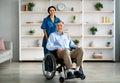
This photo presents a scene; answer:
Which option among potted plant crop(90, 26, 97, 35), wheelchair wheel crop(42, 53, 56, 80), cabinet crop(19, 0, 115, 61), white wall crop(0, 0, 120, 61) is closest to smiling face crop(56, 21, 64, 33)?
wheelchair wheel crop(42, 53, 56, 80)

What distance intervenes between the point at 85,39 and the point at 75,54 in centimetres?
409

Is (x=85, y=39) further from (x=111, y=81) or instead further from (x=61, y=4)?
(x=111, y=81)

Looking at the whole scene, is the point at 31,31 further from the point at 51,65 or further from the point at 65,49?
the point at 65,49

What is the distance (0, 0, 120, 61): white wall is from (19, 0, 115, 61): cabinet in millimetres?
204

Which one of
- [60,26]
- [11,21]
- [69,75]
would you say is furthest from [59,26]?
[11,21]

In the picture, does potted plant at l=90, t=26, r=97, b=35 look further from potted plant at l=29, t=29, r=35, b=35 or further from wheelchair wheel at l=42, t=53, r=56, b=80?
wheelchair wheel at l=42, t=53, r=56, b=80

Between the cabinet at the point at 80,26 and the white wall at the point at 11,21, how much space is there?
204 millimetres

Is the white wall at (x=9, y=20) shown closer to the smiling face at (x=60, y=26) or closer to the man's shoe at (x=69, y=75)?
the smiling face at (x=60, y=26)

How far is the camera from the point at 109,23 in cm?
882

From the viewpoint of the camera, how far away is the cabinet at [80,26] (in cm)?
888

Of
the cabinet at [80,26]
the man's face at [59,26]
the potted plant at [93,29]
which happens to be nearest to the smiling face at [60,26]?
the man's face at [59,26]

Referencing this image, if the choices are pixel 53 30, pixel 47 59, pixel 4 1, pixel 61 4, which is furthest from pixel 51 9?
pixel 4 1

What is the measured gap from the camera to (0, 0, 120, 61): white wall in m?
9.02

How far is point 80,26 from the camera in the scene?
8.94 metres
